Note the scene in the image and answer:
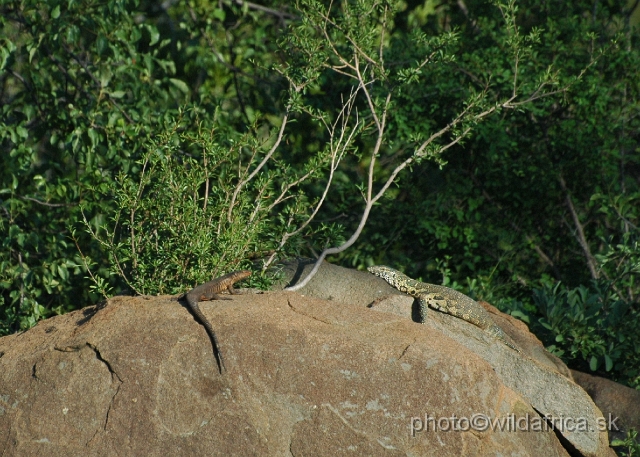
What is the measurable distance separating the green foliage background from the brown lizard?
151 cm

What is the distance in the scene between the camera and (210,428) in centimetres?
541

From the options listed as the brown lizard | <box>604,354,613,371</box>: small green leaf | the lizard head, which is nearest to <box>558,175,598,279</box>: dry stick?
<box>604,354,613,371</box>: small green leaf

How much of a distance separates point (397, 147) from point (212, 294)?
18.6 ft

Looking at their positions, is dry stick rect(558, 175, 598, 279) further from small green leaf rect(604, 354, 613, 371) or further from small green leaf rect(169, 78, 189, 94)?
small green leaf rect(169, 78, 189, 94)

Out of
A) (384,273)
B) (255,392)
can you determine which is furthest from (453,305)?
(255,392)

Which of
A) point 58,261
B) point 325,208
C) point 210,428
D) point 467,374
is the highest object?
point 467,374

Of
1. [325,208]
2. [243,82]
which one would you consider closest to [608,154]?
[325,208]

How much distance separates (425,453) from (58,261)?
558 cm

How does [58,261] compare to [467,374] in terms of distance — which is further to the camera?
[58,261]

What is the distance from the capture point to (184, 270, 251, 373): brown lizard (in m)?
5.64

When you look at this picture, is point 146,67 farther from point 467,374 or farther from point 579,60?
point 467,374

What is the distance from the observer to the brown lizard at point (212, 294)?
564 centimetres

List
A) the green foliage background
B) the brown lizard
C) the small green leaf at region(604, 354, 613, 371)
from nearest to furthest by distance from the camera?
the brown lizard < the small green leaf at region(604, 354, 613, 371) < the green foliage background

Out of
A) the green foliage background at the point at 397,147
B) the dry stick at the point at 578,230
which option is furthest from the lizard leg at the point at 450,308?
the dry stick at the point at 578,230
